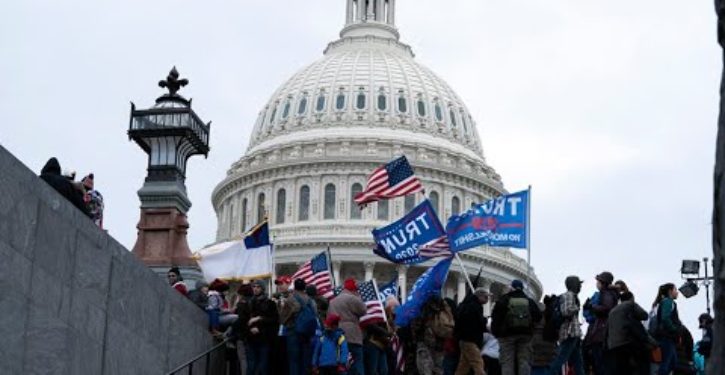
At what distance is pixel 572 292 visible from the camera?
1272 centimetres

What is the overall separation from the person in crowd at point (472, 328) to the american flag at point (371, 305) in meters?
1.26

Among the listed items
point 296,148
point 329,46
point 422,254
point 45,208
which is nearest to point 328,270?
point 422,254

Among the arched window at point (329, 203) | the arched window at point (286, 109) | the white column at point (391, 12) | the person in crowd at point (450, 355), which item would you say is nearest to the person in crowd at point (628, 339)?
the person in crowd at point (450, 355)

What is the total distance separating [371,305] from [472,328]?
2.31 metres

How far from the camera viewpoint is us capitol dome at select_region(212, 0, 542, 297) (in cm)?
8706

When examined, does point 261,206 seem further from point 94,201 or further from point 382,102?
point 94,201

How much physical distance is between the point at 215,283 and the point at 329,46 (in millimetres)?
90041

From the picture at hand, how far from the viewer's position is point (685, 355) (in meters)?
14.6

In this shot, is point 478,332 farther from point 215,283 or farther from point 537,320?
point 215,283

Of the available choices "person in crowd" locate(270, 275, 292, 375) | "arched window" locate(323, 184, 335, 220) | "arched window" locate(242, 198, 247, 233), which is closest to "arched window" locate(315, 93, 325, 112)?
"arched window" locate(323, 184, 335, 220)

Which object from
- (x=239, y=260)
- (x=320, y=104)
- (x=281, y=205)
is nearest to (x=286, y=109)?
(x=320, y=104)

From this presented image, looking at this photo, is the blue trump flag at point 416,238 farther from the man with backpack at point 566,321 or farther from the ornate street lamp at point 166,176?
the ornate street lamp at point 166,176

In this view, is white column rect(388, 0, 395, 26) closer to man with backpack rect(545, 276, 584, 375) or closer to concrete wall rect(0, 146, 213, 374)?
man with backpack rect(545, 276, 584, 375)

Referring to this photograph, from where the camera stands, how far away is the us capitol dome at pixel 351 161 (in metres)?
87.1
